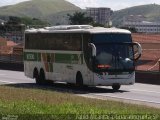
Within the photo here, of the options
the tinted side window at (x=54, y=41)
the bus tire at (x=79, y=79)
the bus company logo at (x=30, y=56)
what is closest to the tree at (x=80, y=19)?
the bus company logo at (x=30, y=56)

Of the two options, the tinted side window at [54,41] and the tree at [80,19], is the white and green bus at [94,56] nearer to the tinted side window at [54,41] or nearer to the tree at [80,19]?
the tinted side window at [54,41]

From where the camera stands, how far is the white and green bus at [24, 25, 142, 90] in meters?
25.7

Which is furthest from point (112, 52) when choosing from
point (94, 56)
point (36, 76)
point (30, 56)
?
point (30, 56)

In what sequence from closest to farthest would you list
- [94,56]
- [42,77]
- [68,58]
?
[94,56]
[68,58]
[42,77]

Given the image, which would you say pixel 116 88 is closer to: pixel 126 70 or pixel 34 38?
pixel 126 70

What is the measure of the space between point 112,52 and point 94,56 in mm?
861

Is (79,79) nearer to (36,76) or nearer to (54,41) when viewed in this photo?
(54,41)

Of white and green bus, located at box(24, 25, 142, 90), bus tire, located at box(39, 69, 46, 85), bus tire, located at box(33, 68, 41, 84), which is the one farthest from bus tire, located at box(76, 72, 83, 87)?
bus tire, located at box(33, 68, 41, 84)

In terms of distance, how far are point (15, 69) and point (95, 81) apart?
25255 millimetres

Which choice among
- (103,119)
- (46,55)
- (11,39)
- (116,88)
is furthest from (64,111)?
(11,39)

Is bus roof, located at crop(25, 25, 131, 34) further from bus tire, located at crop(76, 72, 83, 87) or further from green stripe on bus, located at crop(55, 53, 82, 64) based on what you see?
bus tire, located at crop(76, 72, 83, 87)

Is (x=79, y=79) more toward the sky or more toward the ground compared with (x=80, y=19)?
more toward the sky

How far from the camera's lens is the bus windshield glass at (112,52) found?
84.2 ft

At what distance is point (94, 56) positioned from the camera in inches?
1003
